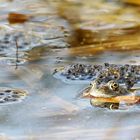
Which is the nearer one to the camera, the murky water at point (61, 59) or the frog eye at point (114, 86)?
the murky water at point (61, 59)

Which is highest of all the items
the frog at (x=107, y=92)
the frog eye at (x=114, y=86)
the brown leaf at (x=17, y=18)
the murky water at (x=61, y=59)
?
the frog eye at (x=114, y=86)

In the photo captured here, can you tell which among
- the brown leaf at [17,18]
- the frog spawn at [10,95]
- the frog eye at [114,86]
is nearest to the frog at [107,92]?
the frog eye at [114,86]

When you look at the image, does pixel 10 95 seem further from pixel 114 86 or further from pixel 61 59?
pixel 61 59

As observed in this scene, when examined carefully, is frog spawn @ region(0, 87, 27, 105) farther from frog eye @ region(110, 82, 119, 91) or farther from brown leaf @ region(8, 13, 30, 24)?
brown leaf @ region(8, 13, 30, 24)

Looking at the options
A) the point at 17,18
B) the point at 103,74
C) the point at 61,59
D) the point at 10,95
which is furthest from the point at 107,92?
the point at 17,18

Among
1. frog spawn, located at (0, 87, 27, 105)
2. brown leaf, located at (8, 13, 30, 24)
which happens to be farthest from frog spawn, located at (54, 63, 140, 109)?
brown leaf, located at (8, 13, 30, 24)

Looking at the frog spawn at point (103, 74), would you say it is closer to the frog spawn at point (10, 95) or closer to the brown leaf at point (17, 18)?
the frog spawn at point (10, 95)

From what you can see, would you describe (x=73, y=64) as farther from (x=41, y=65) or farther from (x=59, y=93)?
(x=59, y=93)
